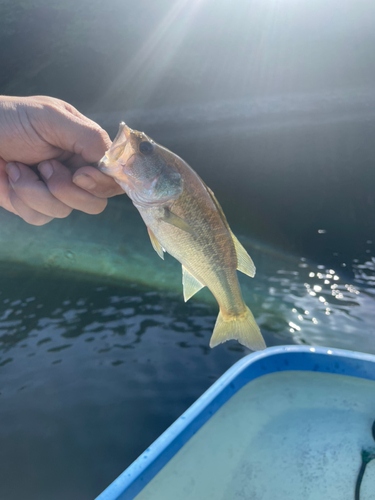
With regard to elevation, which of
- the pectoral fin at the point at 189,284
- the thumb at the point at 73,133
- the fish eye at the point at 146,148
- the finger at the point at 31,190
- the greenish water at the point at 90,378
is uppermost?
the thumb at the point at 73,133

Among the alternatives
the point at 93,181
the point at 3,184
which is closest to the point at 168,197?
the point at 93,181

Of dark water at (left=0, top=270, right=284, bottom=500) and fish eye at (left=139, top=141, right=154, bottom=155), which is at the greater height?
fish eye at (left=139, top=141, right=154, bottom=155)

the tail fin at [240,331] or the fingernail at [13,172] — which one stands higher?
the fingernail at [13,172]

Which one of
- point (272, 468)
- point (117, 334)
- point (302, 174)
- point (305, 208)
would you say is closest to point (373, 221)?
point (305, 208)

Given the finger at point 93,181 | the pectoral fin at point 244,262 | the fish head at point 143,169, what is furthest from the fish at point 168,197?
the finger at point 93,181

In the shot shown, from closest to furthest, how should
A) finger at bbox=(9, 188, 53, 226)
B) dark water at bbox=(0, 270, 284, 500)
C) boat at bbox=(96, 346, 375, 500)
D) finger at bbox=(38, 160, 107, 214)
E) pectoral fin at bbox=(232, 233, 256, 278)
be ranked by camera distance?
pectoral fin at bbox=(232, 233, 256, 278)
finger at bbox=(38, 160, 107, 214)
finger at bbox=(9, 188, 53, 226)
boat at bbox=(96, 346, 375, 500)
dark water at bbox=(0, 270, 284, 500)

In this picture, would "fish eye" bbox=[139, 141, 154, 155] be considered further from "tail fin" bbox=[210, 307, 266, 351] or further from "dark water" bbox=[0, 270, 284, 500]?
"dark water" bbox=[0, 270, 284, 500]

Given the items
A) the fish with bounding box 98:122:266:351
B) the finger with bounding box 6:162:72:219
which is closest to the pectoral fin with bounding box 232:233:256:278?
the fish with bounding box 98:122:266:351

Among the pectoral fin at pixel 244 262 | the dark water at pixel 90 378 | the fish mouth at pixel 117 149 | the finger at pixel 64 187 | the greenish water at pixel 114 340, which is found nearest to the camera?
the fish mouth at pixel 117 149

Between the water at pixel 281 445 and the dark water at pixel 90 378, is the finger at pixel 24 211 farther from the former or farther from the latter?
the dark water at pixel 90 378

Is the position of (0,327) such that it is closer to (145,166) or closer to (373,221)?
(145,166)
